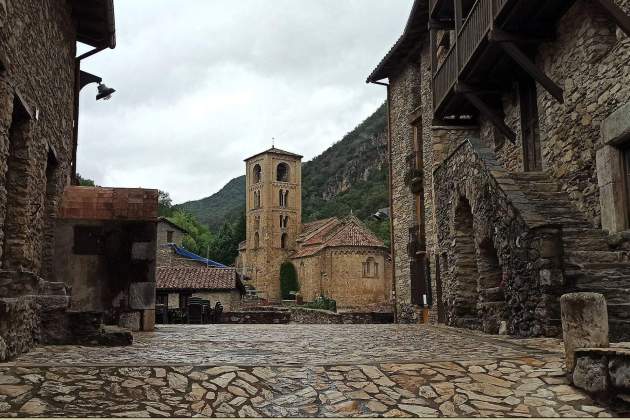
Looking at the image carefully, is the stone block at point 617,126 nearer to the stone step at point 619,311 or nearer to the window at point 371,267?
the stone step at point 619,311

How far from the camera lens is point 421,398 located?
5.03m

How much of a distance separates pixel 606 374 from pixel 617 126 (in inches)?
173

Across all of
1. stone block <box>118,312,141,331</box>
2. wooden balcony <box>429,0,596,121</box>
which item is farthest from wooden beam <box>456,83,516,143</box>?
stone block <box>118,312,141,331</box>

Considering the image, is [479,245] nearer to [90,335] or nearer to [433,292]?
[90,335]

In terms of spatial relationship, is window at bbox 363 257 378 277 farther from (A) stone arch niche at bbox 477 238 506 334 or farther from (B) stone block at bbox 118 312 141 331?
(B) stone block at bbox 118 312 141 331

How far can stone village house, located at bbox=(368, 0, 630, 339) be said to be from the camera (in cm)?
777

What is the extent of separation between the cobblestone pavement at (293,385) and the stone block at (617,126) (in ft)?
A: 10.0

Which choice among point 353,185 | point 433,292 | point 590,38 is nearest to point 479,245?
point 590,38

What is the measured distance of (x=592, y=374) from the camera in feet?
15.8

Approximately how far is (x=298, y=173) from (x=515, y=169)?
54.8 m

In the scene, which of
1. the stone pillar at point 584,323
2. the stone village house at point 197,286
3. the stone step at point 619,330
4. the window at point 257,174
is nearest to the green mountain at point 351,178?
the window at point 257,174

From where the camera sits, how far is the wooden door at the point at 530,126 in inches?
456

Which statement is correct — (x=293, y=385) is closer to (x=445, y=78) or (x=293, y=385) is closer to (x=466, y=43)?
(x=466, y=43)

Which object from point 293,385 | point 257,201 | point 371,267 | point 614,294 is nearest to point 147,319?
point 293,385
